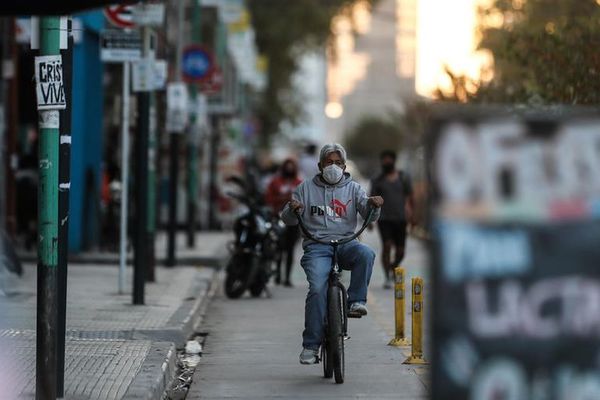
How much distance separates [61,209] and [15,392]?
1.14m

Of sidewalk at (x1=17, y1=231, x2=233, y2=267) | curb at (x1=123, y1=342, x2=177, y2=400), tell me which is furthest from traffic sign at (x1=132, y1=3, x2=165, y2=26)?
sidewalk at (x1=17, y1=231, x2=233, y2=267)

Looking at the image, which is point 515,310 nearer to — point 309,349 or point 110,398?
point 110,398

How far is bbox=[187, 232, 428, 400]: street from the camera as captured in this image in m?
10.8

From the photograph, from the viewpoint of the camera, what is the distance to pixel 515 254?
20.6ft

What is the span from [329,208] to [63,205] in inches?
98.4

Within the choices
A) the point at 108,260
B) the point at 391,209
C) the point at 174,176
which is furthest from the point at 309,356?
the point at 174,176

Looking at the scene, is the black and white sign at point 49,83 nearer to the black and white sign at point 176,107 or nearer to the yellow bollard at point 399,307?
the yellow bollard at point 399,307

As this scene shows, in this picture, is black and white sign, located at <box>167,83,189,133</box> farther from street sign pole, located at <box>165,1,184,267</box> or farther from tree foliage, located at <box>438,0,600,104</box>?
tree foliage, located at <box>438,0,600,104</box>

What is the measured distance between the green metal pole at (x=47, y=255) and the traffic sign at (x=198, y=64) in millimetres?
17182

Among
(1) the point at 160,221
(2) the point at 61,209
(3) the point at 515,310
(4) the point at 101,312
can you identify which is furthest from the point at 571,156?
(1) the point at 160,221

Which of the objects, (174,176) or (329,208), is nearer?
(329,208)

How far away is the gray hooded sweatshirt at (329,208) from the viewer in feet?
37.9

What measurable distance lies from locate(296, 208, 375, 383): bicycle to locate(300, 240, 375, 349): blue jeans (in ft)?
0.15

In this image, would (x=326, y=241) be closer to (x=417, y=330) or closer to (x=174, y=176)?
(x=417, y=330)
